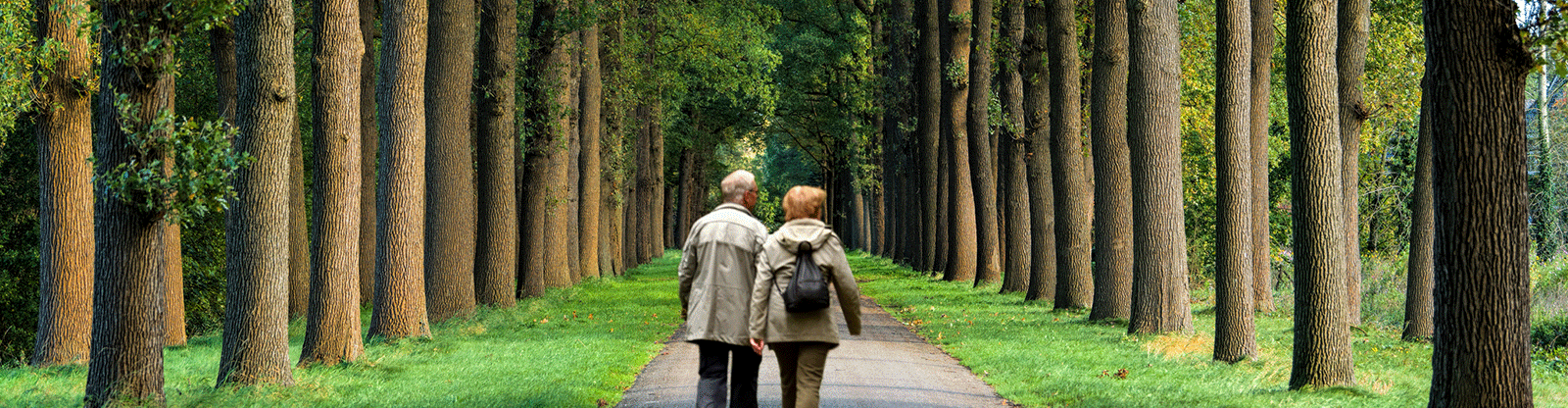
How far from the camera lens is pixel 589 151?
28.9m

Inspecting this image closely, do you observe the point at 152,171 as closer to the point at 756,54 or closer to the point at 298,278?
the point at 298,278

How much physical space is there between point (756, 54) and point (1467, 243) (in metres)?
26.6

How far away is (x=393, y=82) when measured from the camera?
561 inches

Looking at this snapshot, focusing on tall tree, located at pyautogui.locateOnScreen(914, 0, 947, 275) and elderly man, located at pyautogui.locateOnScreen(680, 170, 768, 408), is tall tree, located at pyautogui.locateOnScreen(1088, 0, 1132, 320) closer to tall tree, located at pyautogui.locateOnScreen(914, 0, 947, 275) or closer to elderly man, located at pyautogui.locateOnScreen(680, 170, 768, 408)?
tall tree, located at pyautogui.locateOnScreen(914, 0, 947, 275)

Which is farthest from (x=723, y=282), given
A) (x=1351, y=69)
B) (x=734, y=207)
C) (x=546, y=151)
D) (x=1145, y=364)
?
(x=546, y=151)

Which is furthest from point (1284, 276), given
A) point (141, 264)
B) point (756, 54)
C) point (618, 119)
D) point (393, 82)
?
point (141, 264)

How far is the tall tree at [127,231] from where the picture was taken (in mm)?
8102

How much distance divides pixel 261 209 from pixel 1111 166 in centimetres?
1130

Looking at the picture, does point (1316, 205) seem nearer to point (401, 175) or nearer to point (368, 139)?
point (401, 175)

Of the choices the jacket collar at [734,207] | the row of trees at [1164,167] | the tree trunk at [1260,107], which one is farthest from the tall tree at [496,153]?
the jacket collar at [734,207]

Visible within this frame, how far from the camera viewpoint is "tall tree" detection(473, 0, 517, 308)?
63.8 feet

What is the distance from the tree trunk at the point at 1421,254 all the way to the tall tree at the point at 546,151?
44.8ft

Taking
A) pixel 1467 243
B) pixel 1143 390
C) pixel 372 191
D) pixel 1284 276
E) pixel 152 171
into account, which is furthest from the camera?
pixel 1284 276

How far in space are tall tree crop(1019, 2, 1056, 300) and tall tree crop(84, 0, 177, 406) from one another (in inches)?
552
